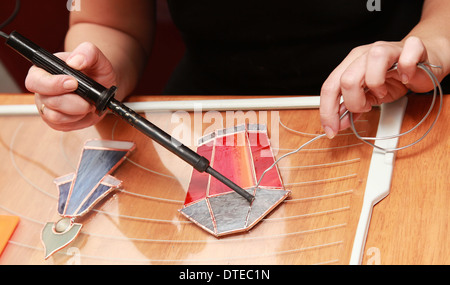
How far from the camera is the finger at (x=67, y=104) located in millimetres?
509

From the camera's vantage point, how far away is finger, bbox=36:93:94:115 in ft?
Answer: 1.67

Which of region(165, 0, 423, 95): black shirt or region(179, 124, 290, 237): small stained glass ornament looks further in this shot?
region(165, 0, 423, 95): black shirt

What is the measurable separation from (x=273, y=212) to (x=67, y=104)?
281mm

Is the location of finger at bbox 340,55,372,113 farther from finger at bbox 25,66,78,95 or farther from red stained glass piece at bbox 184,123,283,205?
finger at bbox 25,66,78,95

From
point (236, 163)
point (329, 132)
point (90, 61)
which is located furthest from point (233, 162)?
point (90, 61)

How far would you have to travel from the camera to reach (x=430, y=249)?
0.40 m

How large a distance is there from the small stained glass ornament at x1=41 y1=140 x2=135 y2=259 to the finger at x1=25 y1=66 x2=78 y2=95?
10cm

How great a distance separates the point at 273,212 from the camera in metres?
0.46

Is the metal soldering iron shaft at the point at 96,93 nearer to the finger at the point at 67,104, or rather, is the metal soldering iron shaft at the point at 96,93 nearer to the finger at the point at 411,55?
the finger at the point at 67,104

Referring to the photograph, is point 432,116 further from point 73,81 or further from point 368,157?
point 73,81

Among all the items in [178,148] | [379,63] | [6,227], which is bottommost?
[6,227]

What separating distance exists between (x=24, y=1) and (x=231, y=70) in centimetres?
70

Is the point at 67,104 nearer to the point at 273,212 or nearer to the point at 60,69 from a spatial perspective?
the point at 60,69

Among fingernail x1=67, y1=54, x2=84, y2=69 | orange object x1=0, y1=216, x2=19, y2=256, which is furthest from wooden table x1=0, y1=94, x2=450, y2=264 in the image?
fingernail x1=67, y1=54, x2=84, y2=69
